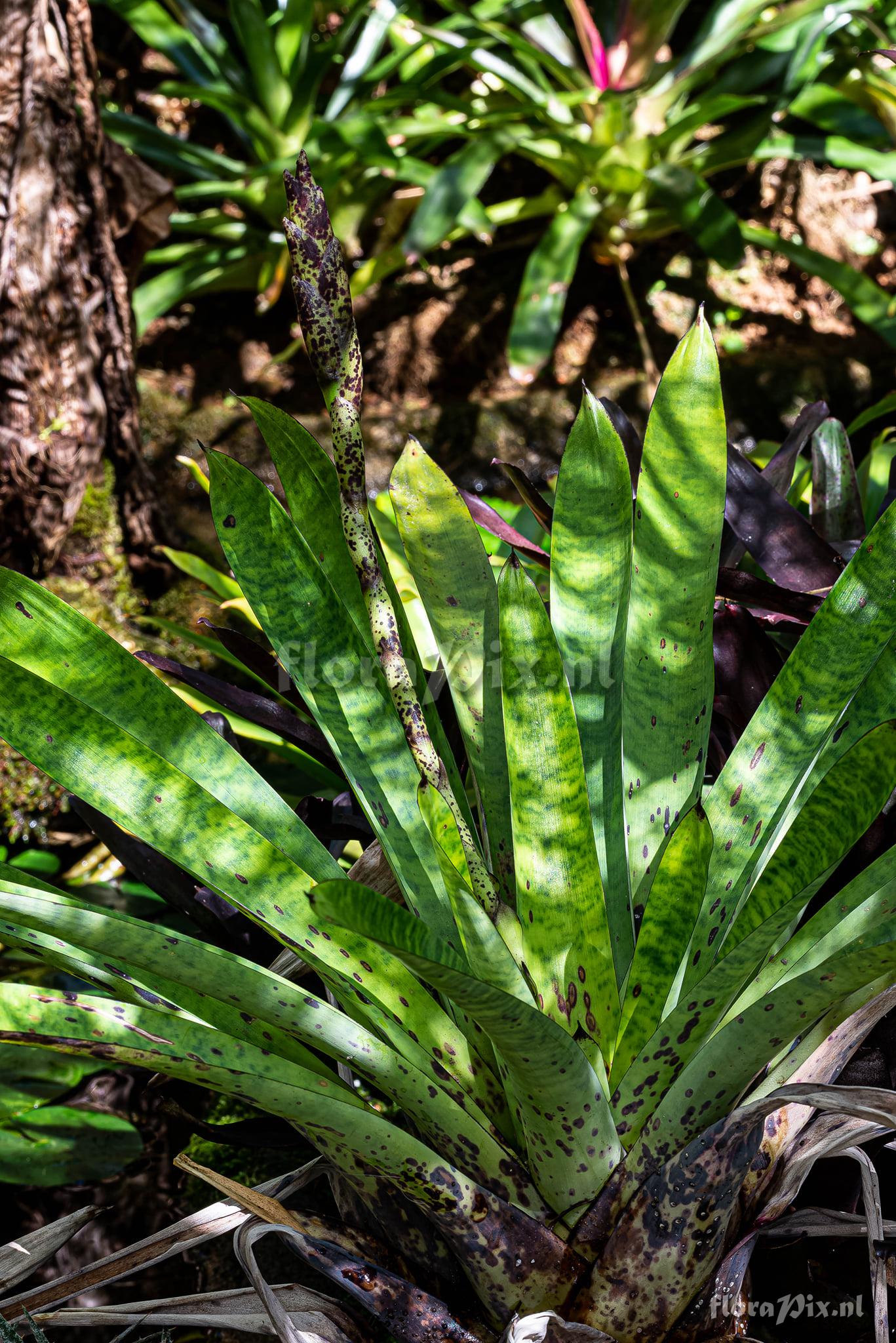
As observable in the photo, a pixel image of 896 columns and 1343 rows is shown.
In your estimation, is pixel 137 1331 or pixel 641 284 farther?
pixel 641 284

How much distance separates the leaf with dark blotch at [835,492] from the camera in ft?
3.68

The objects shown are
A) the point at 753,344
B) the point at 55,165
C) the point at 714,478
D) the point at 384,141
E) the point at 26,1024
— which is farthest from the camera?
the point at 753,344

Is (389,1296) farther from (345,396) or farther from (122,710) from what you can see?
(345,396)

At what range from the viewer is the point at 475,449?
7.64 feet

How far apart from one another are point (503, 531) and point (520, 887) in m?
0.48

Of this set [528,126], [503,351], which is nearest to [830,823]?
[503,351]

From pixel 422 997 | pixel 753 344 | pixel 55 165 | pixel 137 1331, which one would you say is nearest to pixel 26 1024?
pixel 422 997

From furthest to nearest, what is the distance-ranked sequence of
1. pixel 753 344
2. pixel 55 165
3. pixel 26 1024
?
pixel 753 344
pixel 55 165
pixel 26 1024

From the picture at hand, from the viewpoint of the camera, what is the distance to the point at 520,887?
24.6 inches

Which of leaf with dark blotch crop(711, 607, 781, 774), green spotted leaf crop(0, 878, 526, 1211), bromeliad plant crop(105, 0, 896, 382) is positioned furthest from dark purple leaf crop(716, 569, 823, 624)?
bromeliad plant crop(105, 0, 896, 382)

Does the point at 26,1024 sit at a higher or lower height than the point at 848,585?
lower

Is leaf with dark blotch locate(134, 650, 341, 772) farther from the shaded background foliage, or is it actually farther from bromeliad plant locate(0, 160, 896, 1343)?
the shaded background foliage

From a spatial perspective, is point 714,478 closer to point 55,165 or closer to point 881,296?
point 55,165

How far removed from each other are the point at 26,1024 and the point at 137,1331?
0.38m
